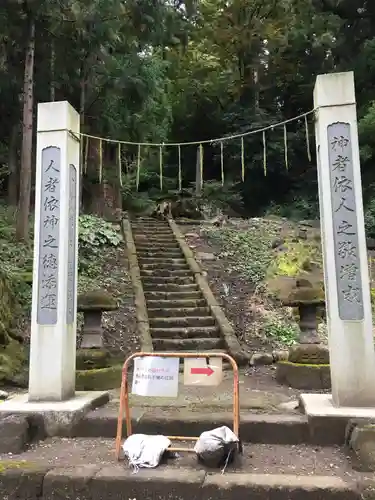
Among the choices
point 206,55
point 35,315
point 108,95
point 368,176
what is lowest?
point 35,315

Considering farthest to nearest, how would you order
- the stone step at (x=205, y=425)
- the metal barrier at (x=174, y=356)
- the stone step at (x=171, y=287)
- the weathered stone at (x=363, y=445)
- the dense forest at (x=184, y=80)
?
the dense forest at (x=184, y=80)
the stone step at (x=171, y=287)
the stone step at (x=205, y=425)
the metal barrier at (x=174, y=356)
the weathered stone at (x=363, y=445)

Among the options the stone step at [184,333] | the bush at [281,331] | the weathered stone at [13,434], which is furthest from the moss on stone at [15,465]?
the bush at [281,331]

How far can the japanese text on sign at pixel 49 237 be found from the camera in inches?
189

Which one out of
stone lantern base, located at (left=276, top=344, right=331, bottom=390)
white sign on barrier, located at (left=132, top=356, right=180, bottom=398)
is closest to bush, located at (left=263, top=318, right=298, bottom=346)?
stone lantern base, located at (left=276, top=344, right=331, bottom=390)

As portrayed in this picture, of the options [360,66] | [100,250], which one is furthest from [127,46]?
[360,66]

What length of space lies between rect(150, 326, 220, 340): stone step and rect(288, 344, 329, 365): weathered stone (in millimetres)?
2105

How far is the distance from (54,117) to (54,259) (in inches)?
61.4

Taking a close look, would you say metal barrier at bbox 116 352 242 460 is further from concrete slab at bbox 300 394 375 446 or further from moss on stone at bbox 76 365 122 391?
moss on stone at bbox 76 365 122 391

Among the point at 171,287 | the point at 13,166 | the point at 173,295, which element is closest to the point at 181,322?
the point at 173,295

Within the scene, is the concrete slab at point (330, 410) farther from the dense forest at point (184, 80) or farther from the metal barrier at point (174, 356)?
the dense forest at point (184, 80)

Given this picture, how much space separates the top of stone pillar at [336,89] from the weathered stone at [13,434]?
4.19 metres

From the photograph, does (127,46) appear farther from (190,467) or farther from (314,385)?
(190,467)

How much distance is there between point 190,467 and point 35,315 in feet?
7.38

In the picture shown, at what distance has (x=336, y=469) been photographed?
140 inches
